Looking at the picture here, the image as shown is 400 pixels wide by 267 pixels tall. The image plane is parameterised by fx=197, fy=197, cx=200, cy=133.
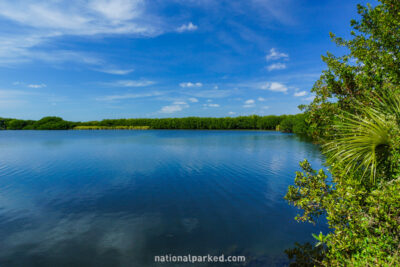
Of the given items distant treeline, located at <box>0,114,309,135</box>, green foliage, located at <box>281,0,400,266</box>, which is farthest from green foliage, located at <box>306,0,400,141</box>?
distant treeline, located at <box>0,114,309,135</box>

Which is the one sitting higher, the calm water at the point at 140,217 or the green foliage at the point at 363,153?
the green foliage at the point at 363,153

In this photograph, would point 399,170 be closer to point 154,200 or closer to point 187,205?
point 187,205

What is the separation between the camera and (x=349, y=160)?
5168 mm

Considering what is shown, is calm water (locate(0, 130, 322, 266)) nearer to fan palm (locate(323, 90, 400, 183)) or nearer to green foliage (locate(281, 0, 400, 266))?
green foliage (locate(281, 0, 400, 266))

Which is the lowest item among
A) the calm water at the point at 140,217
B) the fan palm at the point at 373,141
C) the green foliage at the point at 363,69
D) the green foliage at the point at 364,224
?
the calm water at the point at 140,217

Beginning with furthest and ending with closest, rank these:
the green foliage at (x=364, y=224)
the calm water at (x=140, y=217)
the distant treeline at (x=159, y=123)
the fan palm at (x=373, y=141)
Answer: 1. the distant treeline at (x=159, y=123)
2. the calm water at (x=140, y=217)
3. the fan palm at (x=373, y=141)
4. the green foliage at (x=364, y=224)

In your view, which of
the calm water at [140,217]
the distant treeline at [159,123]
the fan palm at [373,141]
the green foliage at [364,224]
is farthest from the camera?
the distant treeline at [159,123]

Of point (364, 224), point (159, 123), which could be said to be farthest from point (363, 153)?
point (159, 123)

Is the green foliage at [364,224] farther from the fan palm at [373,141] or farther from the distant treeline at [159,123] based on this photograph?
the distant treeline at [159,123]

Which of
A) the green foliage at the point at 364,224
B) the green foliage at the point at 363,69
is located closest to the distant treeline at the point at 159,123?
the green foliage at the point at 363,69

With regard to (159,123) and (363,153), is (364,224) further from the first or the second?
(159,123)

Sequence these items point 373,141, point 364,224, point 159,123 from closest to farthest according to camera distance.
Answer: point 364,224 → point 373,141 → point 159,123

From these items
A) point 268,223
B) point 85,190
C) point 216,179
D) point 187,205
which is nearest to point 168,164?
point 216,179

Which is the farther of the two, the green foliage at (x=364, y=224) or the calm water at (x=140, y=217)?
the calm water at (x=140, y=217)
